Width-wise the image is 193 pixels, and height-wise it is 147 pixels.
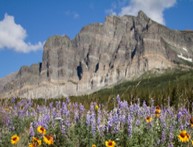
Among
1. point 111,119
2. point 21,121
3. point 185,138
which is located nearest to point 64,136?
point 111,119

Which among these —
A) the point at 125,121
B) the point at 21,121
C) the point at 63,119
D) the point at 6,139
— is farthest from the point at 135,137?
the point at 21,121

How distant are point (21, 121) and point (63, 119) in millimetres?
3185

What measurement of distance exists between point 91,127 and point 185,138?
2303mm

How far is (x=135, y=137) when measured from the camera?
7203mm

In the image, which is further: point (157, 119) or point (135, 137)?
point (157, 119)

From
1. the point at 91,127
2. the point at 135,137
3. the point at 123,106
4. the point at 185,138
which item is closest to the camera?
the point at 185,138

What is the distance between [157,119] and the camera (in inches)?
340

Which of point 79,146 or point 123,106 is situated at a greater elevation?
point 123,106

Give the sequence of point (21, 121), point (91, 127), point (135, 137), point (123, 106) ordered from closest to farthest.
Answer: point (135, 137)
point (91, 127)
point (123, 106)
point (21, 121)

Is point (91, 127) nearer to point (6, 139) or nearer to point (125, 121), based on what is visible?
→ point (125, 121)

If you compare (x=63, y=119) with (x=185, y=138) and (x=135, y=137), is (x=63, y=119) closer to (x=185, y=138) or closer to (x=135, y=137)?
(x=135, y=137)

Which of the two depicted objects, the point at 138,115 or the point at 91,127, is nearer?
the point at 91,127

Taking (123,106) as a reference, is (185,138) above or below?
below

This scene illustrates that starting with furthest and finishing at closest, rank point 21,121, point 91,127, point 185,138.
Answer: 1. point 21,121
2. point 91,127
3. point 185,138
